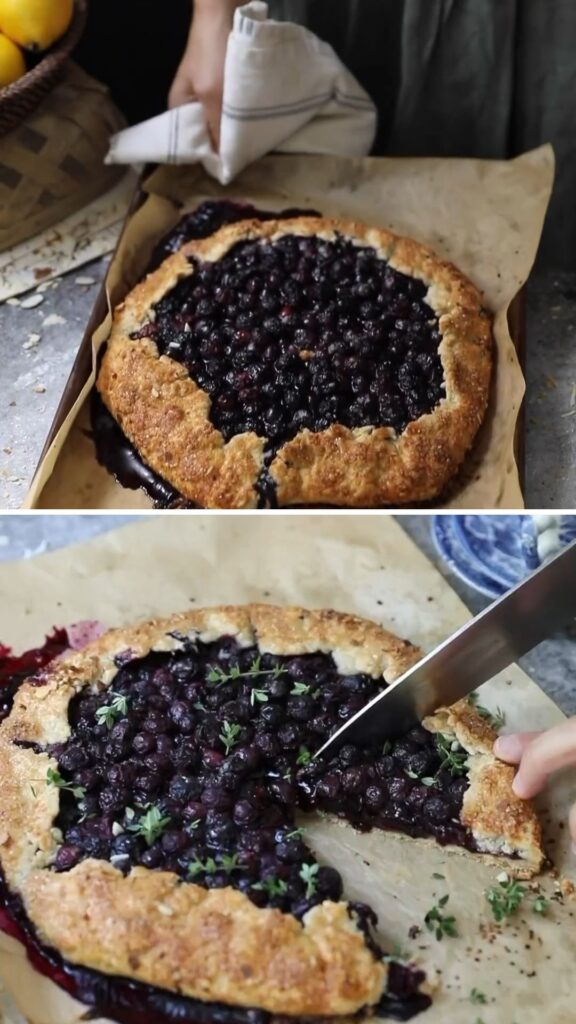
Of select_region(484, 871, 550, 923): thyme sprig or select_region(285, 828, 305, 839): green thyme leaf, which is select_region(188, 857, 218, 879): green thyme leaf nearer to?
select_region(285, 828, 305, 839): green thyme leaf

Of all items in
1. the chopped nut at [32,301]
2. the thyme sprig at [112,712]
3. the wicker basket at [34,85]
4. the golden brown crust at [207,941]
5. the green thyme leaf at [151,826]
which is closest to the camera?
the golden brown crust at [207,941]

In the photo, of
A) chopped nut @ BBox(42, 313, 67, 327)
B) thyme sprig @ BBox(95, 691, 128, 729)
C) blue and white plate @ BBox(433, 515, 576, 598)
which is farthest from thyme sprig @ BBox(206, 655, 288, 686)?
chopped nut @ BBox(42, 313, 67, 327)

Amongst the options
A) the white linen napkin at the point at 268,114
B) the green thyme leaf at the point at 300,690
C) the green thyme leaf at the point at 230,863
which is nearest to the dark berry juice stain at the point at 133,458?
the white linen napkin at the point at 268,114

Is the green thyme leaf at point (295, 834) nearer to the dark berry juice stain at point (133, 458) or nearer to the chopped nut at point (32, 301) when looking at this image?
the dark berry juice stain at point (133, 458)

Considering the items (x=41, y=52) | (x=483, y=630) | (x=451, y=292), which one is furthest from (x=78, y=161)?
(x=483, y=630)

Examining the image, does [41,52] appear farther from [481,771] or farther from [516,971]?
[516,971]

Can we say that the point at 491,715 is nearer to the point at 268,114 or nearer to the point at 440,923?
the point at 440,923

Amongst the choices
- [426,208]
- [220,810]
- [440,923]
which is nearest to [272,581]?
[220,810]
